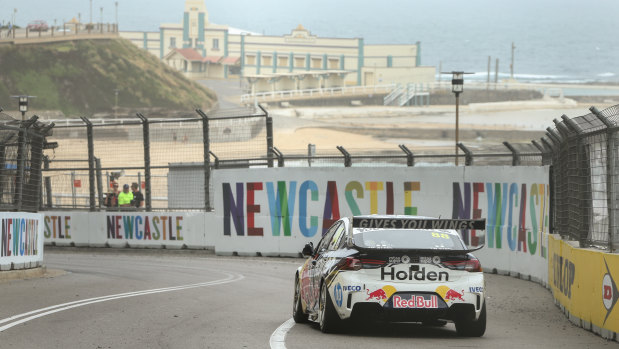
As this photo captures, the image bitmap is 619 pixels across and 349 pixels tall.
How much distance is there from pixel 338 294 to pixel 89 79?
119352 millimetres

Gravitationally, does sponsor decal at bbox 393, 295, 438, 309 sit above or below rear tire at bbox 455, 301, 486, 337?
above

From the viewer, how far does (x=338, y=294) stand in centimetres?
1057

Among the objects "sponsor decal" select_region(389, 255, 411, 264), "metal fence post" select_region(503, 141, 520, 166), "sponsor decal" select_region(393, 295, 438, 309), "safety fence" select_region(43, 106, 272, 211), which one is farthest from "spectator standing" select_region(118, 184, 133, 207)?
"sponsor decal" select_region(393, 295, 438, 309)

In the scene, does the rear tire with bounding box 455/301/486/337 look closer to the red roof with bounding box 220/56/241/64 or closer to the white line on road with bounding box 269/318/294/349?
the white line on road with bounding box 269/318/294/349

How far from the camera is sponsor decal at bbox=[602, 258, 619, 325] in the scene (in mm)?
10477

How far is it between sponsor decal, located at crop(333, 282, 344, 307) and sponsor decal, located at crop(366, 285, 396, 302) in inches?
11.2

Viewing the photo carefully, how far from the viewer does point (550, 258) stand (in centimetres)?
1588

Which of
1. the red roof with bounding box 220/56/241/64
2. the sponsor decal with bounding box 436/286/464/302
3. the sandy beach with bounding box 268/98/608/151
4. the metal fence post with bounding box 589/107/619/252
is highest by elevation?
the red roof with bounding box 220/56/241/64

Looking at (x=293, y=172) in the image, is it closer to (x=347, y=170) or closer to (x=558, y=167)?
(x=347, y=170)

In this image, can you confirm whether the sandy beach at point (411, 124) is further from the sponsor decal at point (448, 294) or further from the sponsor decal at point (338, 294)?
the sponsor decal at point (448, 294)

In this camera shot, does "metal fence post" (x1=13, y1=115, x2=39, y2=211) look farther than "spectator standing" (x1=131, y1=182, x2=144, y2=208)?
No

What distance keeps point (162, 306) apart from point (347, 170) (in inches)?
427

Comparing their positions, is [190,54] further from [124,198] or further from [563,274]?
[563,274]

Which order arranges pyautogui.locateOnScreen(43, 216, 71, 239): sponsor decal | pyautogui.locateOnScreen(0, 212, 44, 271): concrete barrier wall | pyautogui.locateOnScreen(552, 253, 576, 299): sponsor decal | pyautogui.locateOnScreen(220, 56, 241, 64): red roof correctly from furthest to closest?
pyautogui.locateOnScreen(220, 56, 241, 64): red roof
pyautogui.locateOnScreen(43, 216, 71, 239): sponsor decal
pyautogui.locateOnScreen(0, 212, 44, 271): concrete barrier wall
pyautogui.locateOnScreen(552, 253, 576, 299): sponsor decal
